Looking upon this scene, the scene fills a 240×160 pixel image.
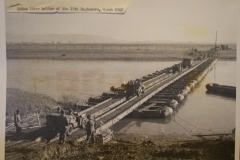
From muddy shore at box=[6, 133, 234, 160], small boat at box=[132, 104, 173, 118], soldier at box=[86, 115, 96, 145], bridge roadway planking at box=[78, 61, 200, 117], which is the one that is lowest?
muddy shore at box=[6, 133, 234, 160]

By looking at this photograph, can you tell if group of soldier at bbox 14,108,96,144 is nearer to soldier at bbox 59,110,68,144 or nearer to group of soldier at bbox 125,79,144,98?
soldier at bbox 59,110,68,144

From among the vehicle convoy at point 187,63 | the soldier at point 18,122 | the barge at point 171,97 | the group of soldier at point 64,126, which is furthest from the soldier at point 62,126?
the vehicle convoy at point 187,63

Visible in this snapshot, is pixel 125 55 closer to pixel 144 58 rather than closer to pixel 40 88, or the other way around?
pixel 144 58

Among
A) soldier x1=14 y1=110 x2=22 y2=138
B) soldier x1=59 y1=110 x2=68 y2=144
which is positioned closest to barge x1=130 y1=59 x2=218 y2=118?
soldier x1=59 y1=110 x2=68 y2=144

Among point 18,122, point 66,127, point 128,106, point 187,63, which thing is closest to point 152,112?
point 128,106

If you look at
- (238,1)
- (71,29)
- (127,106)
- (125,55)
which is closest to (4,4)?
(71,29)

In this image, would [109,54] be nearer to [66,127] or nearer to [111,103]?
[111,103]
